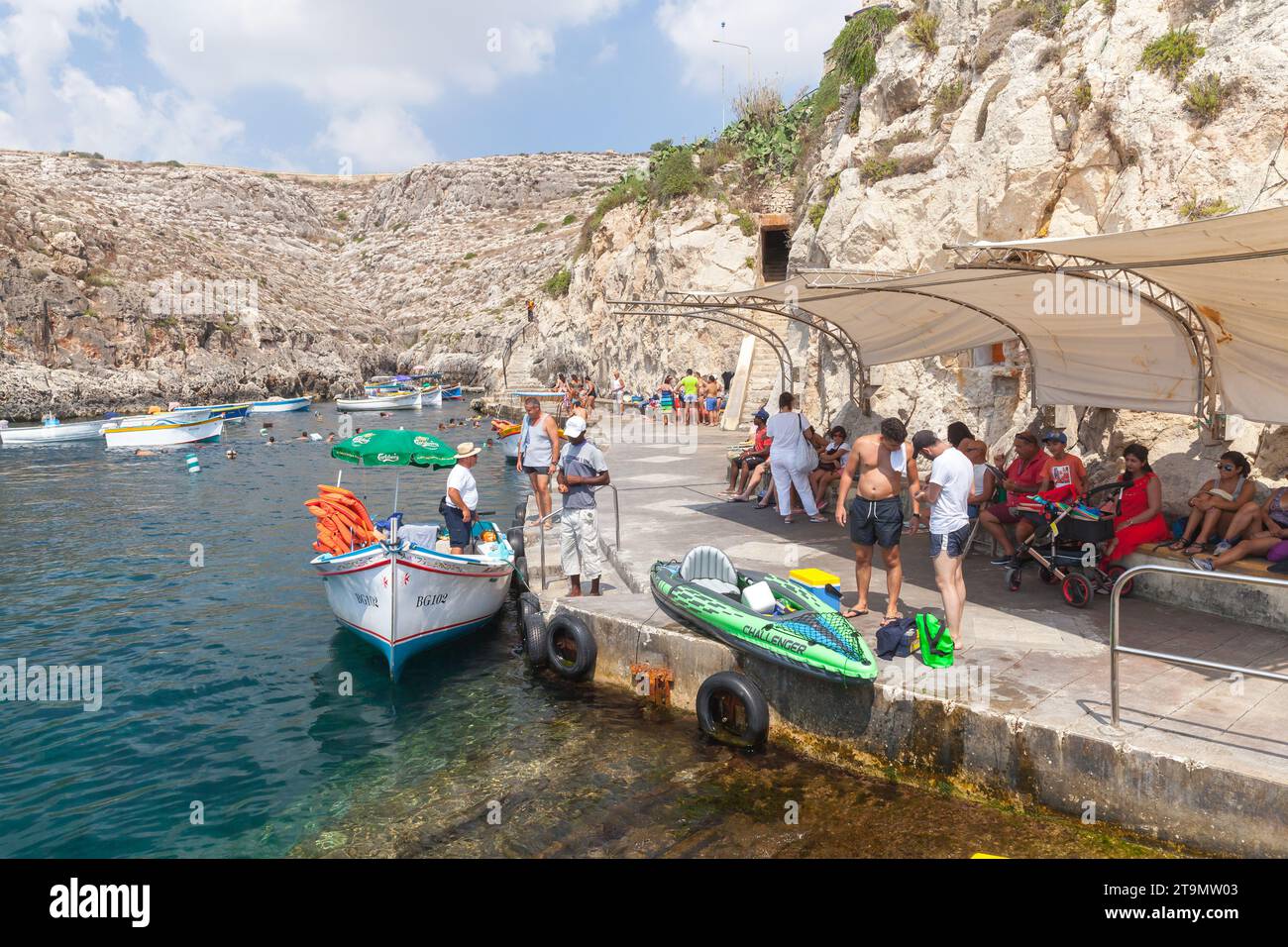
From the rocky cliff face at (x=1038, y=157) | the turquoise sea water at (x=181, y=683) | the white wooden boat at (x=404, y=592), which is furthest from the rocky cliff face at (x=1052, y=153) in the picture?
the turquoise sea water at (x=181, y=683)

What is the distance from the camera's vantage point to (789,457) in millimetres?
12297

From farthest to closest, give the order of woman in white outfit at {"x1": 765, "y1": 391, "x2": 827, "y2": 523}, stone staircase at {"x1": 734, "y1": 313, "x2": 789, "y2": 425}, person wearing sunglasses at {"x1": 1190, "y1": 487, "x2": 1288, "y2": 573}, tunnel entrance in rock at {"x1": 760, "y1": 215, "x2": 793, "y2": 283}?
tunnel entrance in rock at {"x1": 760, "y1": 215, "x2": 793, "y2": 283}
stone staircase at {"x1": 734, "y1": 313, "x2": 789, "y2": 425}
woman in white outfit at {"x1": 765, "y1": 391, "x2": 827, "y2": 523}
person wearing sunglasses at {"x1": 1190, "y1": 487, "x2": 1288, "y2": 573}

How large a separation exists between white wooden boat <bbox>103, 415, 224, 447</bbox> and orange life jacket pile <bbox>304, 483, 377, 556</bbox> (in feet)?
84.1

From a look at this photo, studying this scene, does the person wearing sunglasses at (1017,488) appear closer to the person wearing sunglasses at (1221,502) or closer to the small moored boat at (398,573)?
the person wearing sunglasses at (1221,502)

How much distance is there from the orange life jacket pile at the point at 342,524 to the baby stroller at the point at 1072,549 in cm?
756

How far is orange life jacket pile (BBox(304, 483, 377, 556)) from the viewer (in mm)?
10484

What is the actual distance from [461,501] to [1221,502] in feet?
27.4

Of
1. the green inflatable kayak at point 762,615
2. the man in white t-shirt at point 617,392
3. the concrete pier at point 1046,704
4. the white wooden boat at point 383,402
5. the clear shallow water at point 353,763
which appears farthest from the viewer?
the white wooden boat at point 383,402

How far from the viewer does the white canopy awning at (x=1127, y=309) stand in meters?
6.60

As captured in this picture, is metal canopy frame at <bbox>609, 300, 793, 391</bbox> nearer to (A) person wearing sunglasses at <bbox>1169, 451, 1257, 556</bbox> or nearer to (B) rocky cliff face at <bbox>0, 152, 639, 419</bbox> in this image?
(A) person wearing sunglasses at <bbox>1169, 451, 1257, 556</bbox>

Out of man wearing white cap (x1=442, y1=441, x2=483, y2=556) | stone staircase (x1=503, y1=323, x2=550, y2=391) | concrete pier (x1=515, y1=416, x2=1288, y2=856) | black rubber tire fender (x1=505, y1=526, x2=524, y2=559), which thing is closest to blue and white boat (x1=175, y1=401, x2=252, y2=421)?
stone staircase (x1=503, y1=323, x2=550, y2=391)

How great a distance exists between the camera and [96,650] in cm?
1062

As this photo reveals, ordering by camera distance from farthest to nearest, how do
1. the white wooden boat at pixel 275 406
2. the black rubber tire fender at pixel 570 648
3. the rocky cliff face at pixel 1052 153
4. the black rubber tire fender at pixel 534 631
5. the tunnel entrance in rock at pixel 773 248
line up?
the white wooden boat at pixel 275 406 → the tunnel entrance in rock at pixel 773 248 → the rocky cliff face at pixel 1052 153 → the black rubber tire fender at pixel 534 631 → the black rubber tire fender at pixel 570 648
